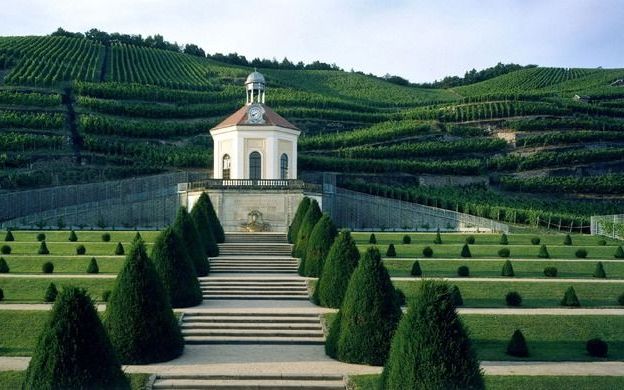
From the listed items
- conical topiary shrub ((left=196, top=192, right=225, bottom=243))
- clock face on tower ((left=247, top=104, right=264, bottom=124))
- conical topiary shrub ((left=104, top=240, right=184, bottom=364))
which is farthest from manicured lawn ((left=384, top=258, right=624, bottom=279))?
clock face on tower ((left=247, top=104, right=264, bottom=124))

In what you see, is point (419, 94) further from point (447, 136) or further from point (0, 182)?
point (0, 182)

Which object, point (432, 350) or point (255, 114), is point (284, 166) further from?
point (432, 350)

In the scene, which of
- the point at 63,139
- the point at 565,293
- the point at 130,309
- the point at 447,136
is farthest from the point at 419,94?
the point at 130,309

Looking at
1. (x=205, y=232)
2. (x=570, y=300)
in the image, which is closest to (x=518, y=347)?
(x=570, y=300)

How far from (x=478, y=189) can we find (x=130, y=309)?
52037 mm

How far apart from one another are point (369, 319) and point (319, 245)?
1127cm

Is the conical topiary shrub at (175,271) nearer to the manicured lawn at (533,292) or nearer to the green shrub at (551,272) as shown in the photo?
the manicured lawn at (533,292)

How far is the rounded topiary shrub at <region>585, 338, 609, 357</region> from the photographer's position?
60.0 ft

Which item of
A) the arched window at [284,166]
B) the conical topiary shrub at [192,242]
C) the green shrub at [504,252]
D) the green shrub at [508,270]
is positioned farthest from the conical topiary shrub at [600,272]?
the arched window at [284,166]

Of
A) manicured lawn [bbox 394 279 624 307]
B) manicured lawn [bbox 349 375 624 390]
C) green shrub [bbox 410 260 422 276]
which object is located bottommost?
Answer: manicured lawn [bbox 394 279 624 307]

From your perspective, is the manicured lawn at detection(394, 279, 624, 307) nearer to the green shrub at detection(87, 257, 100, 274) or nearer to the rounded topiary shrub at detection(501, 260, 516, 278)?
the rounded topiary shrub at detection(501, 260, 516, 278)

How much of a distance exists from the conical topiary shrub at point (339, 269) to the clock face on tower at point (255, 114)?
2835 centimetres

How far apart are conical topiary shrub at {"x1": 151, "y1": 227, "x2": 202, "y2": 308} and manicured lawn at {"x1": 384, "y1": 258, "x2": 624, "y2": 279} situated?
8439 mm

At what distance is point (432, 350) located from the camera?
11.6 m
